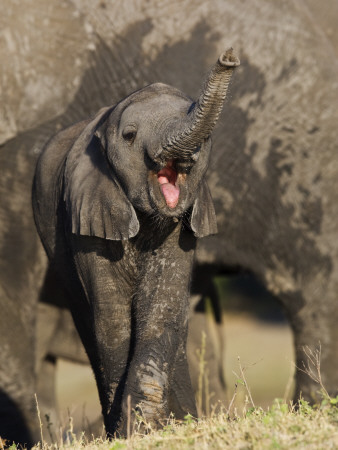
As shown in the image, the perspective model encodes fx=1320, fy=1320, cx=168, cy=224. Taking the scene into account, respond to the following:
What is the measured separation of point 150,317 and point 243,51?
2504 mm

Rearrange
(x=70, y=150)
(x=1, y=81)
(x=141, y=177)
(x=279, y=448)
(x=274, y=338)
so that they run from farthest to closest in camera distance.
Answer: (x=274, y=338)
(x=1, y=81)
(x=70, y=150)
(x=141, y=177)
(x=279, y=448)

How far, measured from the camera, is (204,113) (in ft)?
14.1

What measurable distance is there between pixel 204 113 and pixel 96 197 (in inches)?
34.3

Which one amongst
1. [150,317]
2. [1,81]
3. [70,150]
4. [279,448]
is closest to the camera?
[279,448]

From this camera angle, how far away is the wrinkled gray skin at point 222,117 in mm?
6984

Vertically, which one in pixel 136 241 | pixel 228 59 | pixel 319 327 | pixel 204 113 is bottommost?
pixel 319 327

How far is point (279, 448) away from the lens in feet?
12.7

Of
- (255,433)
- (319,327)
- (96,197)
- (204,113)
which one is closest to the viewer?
(255,433)

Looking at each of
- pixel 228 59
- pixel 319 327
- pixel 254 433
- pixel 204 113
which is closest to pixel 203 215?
pixel 204 113

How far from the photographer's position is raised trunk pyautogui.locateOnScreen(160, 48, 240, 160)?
13.4 feet

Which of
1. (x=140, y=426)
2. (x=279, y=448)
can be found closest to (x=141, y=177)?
(x=140, y=426)

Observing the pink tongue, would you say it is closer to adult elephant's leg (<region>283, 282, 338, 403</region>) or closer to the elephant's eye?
the elephant's eye

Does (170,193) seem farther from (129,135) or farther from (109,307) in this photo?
(109,307)

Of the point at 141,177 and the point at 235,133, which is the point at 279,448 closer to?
the point at 141,177
